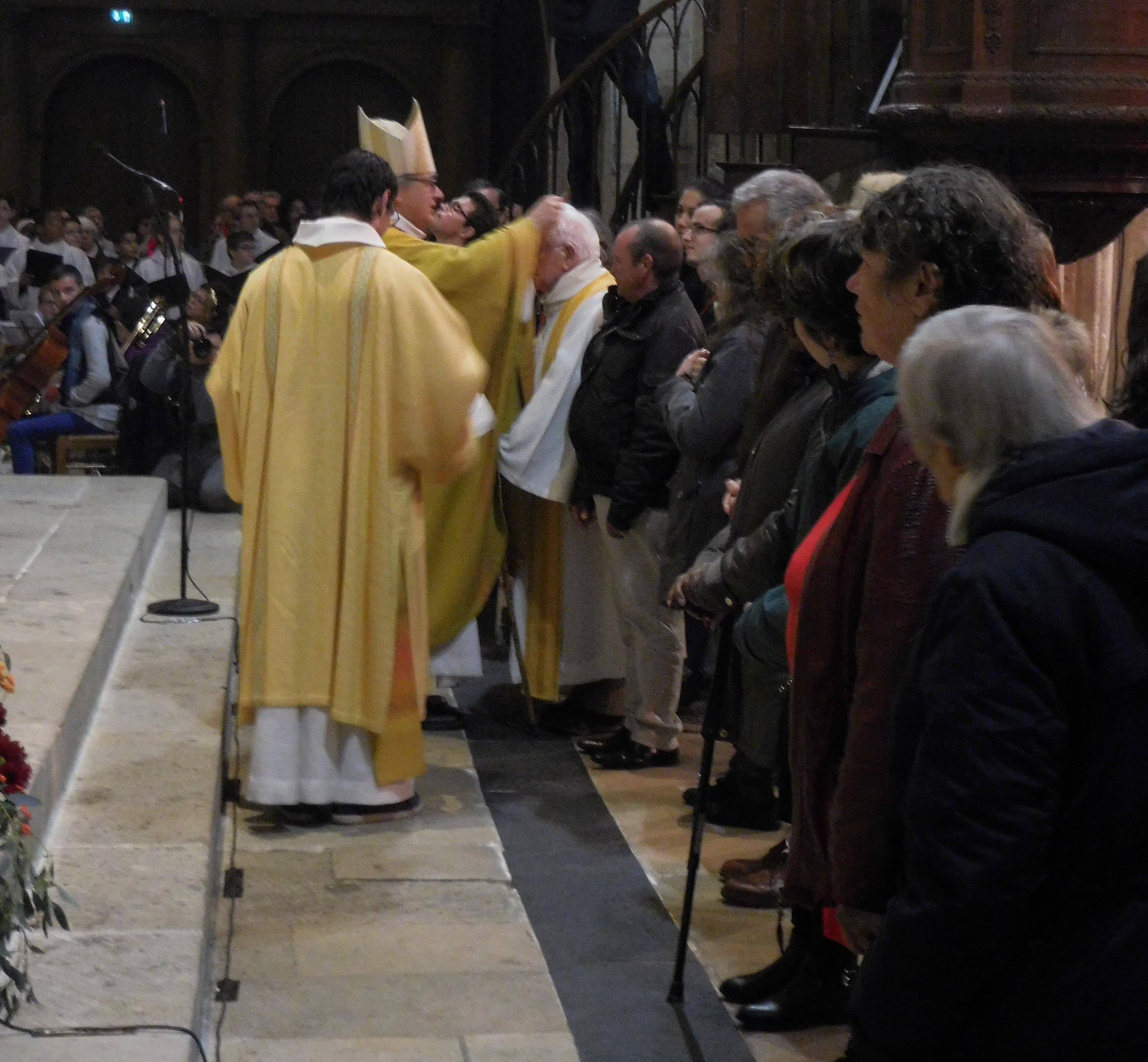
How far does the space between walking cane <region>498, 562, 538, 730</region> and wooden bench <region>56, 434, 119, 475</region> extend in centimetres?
382

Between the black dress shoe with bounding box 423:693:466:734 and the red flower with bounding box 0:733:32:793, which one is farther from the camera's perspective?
the black dress shoe with bounding box 423:693:466:734

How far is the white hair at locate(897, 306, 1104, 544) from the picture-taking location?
189cm

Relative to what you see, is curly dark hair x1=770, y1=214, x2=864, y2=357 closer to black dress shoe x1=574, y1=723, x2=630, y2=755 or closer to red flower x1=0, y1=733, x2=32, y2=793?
red flower x1=0, y1=733, x2=32, y2=793

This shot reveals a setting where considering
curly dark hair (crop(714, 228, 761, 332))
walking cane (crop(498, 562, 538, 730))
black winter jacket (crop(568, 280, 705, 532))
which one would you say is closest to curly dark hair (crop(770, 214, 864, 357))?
curly dark hair (crop(714, 228, 761, 332))

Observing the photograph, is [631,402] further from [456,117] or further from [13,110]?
[13,110]

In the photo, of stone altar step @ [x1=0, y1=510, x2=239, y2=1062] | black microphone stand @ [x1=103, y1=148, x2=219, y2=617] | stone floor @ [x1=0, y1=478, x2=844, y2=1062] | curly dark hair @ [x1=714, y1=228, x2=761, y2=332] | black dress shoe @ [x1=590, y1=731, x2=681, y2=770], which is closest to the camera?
stone altar step @ [x1=0, y1=510, x2=239, y2=1062]

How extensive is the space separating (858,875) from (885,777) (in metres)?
0.13

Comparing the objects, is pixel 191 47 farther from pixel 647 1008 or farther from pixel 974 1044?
pixel 974 1044

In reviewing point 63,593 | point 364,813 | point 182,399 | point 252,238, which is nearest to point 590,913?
point 364,813

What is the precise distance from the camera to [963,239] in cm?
→ 252

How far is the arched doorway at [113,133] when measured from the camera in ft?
50.8

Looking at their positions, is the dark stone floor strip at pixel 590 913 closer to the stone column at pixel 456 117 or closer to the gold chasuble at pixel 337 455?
the gold chasuble at pixel 337 455

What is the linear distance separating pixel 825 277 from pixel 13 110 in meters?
13.6

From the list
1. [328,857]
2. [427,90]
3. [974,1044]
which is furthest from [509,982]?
[427,90]
